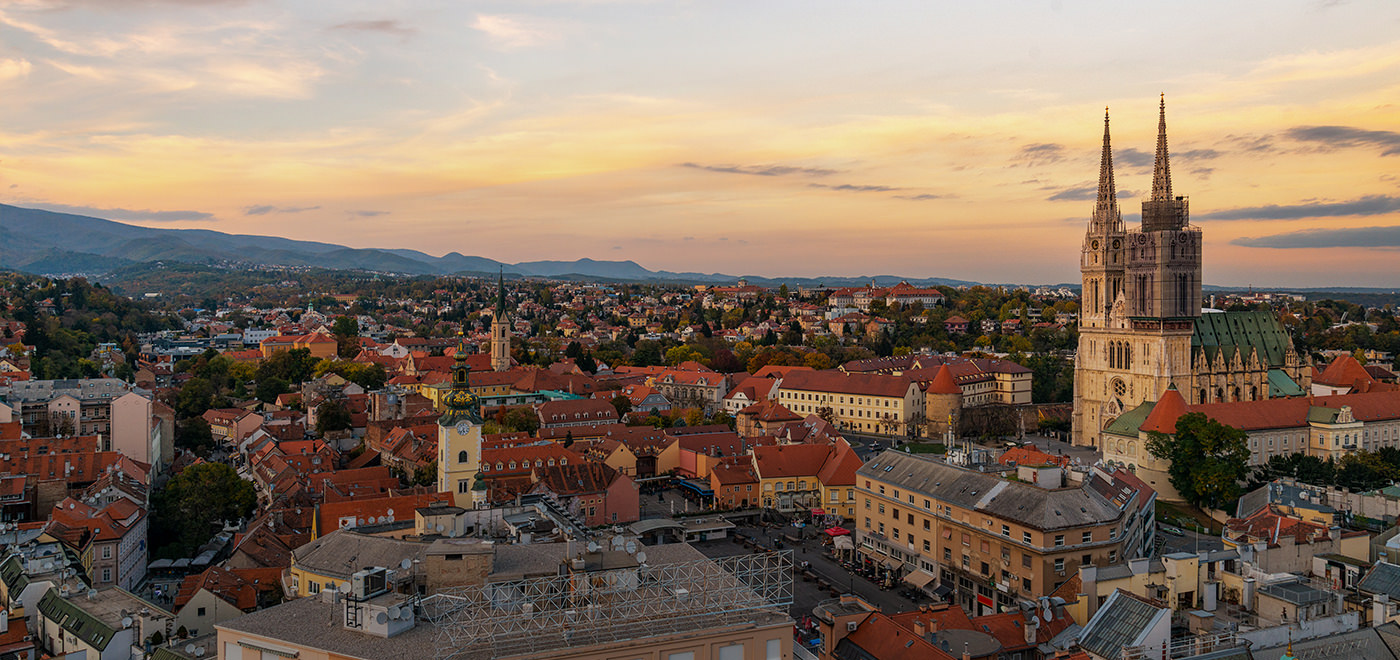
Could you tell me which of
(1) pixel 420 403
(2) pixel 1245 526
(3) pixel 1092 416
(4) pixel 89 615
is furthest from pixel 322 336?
(2) pixel 1245 526

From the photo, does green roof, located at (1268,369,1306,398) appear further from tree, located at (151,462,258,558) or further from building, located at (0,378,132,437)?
building, located at (0,378,132,437)

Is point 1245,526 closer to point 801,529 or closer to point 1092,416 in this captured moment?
point 801,529

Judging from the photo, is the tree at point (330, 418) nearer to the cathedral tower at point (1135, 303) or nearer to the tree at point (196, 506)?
the tree at point (196, 506)

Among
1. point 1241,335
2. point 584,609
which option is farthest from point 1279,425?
point 584,609

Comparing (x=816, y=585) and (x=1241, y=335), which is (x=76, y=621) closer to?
(x=816, y=585)

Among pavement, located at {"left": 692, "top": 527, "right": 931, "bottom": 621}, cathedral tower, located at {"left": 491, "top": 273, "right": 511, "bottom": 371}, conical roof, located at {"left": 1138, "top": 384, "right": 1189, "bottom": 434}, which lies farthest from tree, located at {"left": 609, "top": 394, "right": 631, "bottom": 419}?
conical roof, located at {"left": 1138, "top": 384, "right": 1189, "bottom": 434}

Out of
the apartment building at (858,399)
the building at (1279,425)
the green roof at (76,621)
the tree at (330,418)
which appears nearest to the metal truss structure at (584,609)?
the green roof at (76,621)
